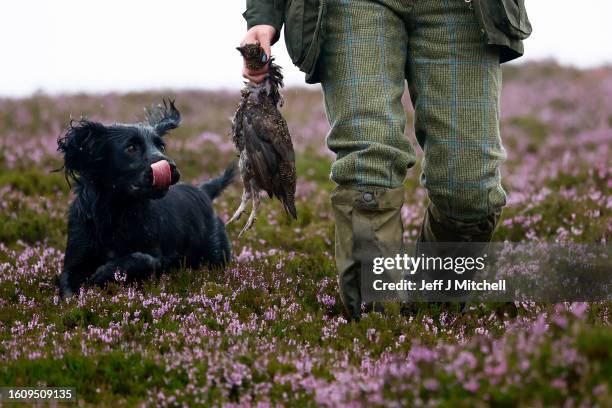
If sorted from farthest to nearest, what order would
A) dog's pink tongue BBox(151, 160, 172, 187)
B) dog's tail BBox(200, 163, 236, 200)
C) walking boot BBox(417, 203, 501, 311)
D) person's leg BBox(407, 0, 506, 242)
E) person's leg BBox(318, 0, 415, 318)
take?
dog's tail BBox(200, 163, 236, 200) → dog's pink tongue BBox(151, 160, 172, 187) → walking boot BBox(417, 203, 501, 311) → person's leg BBox(407, 0, 506, 242) → person's leg BBox(318, 0, 415, 318)

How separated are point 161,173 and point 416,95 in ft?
6.73

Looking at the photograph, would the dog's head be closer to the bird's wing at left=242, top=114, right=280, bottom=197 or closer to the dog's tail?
the bird's wing at left=242, top=114, right=280, bottom=197

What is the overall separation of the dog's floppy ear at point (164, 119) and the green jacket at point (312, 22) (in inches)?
69.0

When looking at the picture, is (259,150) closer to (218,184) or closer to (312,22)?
(312,22)

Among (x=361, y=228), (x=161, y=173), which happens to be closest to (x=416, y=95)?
(x=361, y=228)

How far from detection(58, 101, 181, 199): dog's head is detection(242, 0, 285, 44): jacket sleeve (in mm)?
1390

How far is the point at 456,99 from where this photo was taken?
5.39 m

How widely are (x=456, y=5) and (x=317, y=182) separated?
7.20 metres

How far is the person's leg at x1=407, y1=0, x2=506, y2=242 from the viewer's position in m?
5.32

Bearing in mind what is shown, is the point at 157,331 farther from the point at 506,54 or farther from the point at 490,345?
the point at 506,54

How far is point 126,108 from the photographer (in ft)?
63.4

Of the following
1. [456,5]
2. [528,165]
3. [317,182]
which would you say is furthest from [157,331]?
[528,165]

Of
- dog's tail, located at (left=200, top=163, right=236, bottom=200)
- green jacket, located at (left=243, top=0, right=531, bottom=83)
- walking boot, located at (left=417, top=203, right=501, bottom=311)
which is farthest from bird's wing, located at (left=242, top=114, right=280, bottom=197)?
dog's tail, located at (left=200, top=163, right=236, bottom=200)

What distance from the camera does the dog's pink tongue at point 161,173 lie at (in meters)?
6.00
